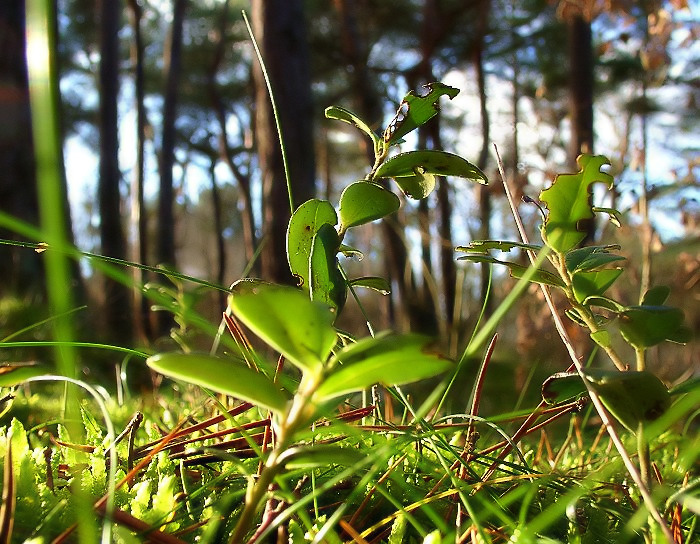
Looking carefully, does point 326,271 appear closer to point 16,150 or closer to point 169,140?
point 16,150

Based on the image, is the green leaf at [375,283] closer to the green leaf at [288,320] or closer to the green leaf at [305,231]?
the green leaf at [305,231]

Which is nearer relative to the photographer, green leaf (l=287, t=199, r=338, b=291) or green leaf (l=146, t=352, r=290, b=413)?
green leaf (l=146, t=352, r=290, b=413)

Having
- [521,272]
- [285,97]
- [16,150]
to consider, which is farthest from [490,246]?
[16,150]

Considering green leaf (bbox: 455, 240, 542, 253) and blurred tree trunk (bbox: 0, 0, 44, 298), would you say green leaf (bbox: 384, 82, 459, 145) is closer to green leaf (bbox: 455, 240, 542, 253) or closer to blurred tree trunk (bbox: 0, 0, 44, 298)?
green leaf (bbox: 455, 240, 542, 253)

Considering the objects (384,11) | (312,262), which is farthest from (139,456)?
(384,11)

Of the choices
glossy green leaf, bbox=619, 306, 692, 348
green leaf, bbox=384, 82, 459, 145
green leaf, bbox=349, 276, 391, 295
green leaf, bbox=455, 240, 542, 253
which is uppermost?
green leaf, bbox=384, 82, 459, 145

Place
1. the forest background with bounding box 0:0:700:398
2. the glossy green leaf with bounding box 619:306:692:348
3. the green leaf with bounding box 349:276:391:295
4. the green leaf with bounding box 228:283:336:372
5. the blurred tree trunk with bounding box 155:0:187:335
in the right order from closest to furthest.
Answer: the green leaf with bounding box 228:283:336:372, the glossy green leaf with bounding box 619:306:692:348, the green leaf with bounding box 349:276:391:295, the forest background with bounding box 0:0:700:398, the blurred tree trunk with bounding box 155:0:187:335

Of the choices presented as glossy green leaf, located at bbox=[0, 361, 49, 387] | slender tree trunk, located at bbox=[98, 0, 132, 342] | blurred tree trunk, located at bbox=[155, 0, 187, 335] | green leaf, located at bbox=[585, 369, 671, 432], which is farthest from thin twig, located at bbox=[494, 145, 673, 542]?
blurred tree trunk, located at bbox=[155, 0, 187, 335]
